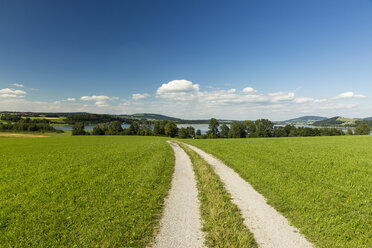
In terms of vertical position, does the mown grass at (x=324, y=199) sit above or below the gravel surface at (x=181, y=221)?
above

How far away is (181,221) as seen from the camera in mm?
6898

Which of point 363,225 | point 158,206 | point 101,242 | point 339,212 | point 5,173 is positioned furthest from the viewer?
point 5,173

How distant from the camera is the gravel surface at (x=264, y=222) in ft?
18.6

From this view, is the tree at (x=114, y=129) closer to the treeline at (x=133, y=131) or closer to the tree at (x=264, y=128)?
the treeline at (x=133, y=131)

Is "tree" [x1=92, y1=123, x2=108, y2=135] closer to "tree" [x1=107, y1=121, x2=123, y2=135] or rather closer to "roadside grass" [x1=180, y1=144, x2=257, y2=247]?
"tree" [x1=107, y1=121, x2=123, y2=135]

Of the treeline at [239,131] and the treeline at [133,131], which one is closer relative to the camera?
the treeline at [239,131]

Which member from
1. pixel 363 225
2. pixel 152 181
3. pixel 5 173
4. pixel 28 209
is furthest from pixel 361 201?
pixel 5 173

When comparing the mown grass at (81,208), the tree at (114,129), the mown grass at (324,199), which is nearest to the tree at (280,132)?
the mown grass at (324,199)

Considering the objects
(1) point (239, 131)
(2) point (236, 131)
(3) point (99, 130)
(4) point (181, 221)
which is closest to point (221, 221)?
(4) point (181, 221)

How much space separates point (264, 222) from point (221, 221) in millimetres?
1895

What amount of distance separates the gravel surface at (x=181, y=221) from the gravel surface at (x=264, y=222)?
2218mm

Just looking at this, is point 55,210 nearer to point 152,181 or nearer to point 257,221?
point 152,181

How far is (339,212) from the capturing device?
299 inches

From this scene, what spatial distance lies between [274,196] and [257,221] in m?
3.10
